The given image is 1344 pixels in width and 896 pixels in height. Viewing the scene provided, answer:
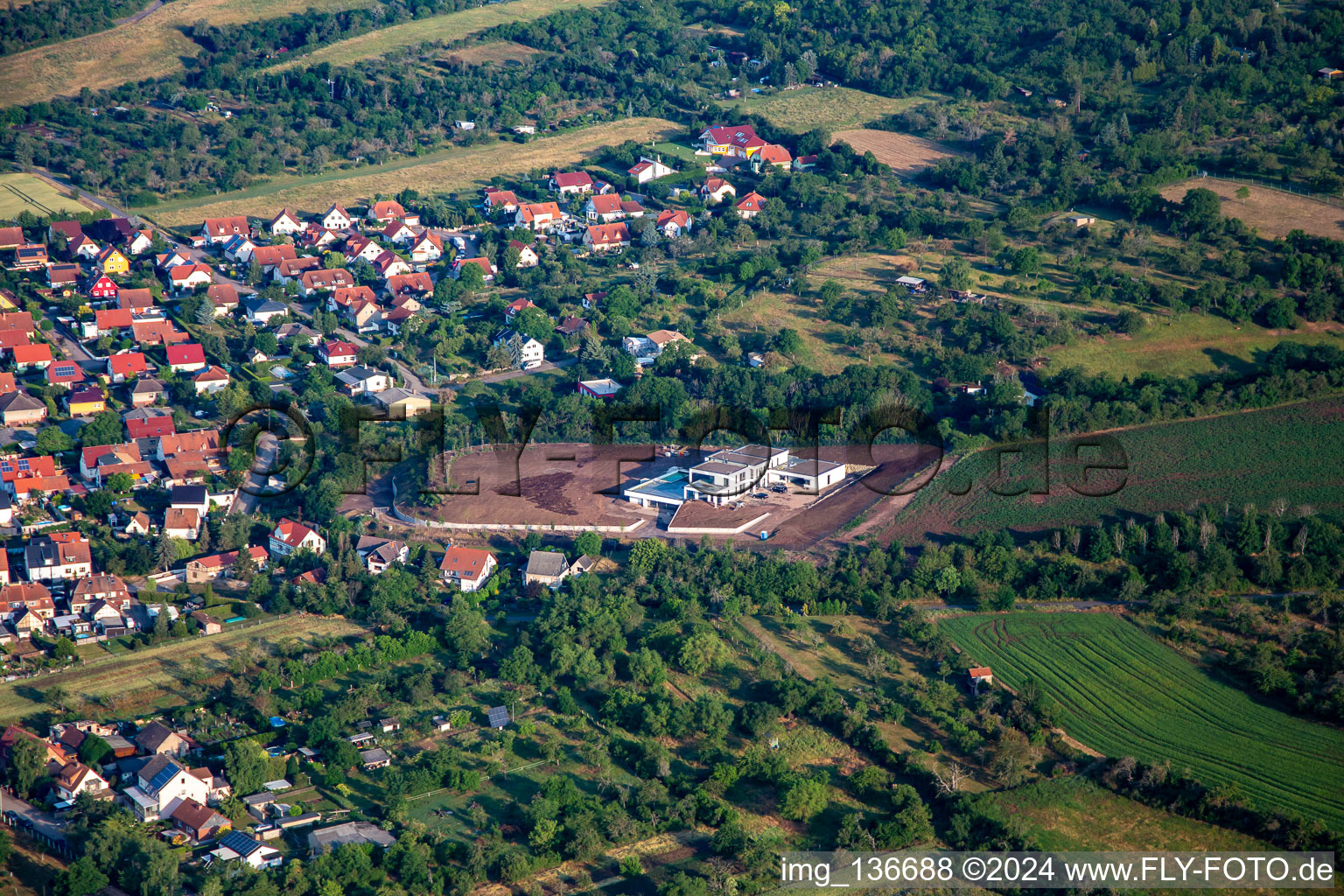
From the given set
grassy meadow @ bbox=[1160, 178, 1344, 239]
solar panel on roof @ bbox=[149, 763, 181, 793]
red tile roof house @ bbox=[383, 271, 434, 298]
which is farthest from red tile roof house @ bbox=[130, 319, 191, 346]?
grassy meadow @ bbox=[1160, 178, 1344, 239]

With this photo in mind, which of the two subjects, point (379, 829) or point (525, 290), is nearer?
point (379, 829)

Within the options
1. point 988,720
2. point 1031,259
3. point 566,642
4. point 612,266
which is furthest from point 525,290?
point 988,720

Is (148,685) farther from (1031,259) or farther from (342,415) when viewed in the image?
(1031,259)

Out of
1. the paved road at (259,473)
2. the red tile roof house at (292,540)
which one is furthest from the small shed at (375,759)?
the paved road at (259,473)

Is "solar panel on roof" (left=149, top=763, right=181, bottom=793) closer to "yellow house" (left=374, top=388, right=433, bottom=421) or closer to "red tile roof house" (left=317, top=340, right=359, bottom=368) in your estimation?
"yellow house" (left=374, top=388, right=433, bottom=421)

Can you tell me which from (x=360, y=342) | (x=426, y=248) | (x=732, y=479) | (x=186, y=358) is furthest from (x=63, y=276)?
(x=732, y=479)

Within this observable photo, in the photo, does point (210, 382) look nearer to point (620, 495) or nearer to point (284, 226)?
point (284, 226)
